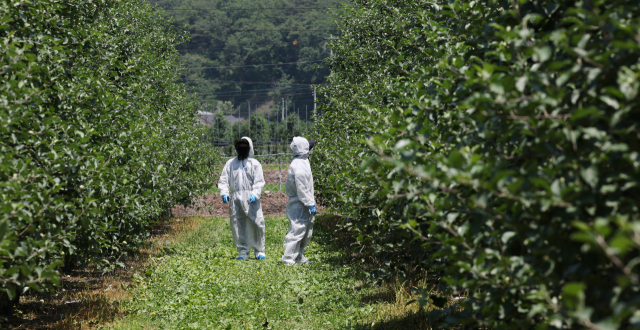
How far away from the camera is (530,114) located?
209 cm

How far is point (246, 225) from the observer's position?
9.50m

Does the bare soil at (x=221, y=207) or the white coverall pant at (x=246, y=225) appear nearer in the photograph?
the white coverall pant at (x=246, y=225)

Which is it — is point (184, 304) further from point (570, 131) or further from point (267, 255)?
point (570, 131)

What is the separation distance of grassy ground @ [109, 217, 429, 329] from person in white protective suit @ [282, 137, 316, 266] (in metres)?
0.31

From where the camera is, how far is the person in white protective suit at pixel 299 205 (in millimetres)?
8711

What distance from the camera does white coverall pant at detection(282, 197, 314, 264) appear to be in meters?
8.71

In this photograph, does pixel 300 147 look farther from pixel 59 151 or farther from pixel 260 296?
pixel 59 151

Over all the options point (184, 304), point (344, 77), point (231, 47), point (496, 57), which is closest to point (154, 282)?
point (184, 304)

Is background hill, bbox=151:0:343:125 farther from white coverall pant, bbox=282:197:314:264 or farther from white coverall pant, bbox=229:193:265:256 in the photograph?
white coverall pant, bbox=282:197:314:264

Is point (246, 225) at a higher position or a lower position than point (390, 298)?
lower

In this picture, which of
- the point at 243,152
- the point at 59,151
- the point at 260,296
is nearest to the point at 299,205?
the point at 243,152

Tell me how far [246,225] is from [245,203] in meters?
0.41

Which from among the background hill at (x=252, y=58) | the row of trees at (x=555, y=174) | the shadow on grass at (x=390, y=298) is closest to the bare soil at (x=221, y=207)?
the shadow on grass at (x=390, y=298)

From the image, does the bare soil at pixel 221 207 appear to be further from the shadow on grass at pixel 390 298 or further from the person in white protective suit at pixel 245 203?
the shadow on grass at pixel 390 298
